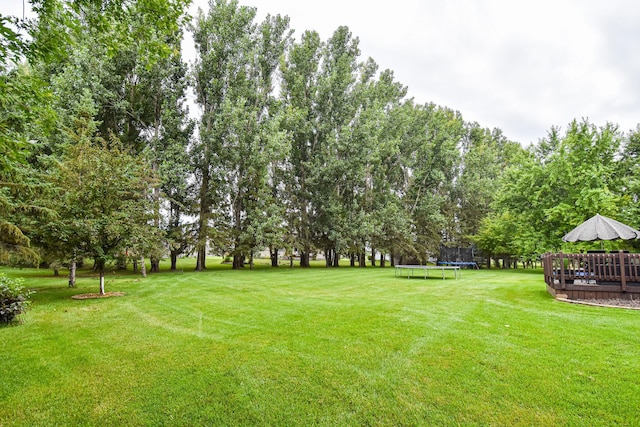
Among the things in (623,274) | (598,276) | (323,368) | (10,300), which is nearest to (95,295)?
(10,300)

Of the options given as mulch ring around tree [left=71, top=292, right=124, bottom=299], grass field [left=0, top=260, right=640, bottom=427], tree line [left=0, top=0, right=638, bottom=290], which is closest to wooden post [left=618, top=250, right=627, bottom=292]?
grass field [left=0, top=260, right=640, bottom=427]

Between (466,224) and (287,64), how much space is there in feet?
80.4

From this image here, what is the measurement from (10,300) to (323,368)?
22.2 ft

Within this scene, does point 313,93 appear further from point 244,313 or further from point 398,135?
point 244,313

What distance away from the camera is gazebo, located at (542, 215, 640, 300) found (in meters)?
8.36

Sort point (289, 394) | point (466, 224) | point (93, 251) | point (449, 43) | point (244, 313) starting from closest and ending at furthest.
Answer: point (289, 394), point (244, 313), point (93, 251), point (449, 43), point (466, 224)

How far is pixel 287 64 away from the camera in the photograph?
84.6ft

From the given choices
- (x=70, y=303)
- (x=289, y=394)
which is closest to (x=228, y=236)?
(x=70, y=303)

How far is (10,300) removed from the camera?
6.20m

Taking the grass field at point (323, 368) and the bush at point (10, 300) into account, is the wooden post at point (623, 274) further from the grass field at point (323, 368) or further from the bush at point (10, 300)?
the bush at point (10, 300)

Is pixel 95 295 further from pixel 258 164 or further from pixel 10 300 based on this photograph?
pixel 258 164

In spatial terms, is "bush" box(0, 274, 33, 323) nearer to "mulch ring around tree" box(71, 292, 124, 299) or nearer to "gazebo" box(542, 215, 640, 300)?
"mulch ring around tree" box(71, 292, 124, 299)

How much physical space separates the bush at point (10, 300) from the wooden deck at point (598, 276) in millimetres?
13446

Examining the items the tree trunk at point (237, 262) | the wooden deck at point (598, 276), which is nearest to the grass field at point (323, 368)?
the wooden deck at point (598, 276)
